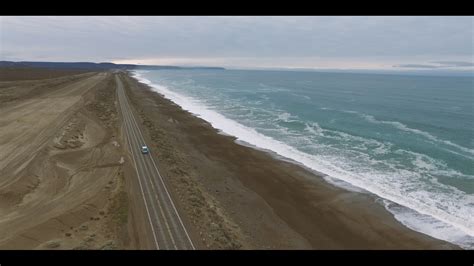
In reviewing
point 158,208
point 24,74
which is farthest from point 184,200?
point 24,74

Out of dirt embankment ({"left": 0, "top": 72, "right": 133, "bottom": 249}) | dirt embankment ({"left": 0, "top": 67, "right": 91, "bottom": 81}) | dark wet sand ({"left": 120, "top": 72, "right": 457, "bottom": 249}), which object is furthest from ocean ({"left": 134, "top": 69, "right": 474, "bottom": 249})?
dirt embankment ({"left": 0, "top": 67, "right": 91, "bottom": 81})

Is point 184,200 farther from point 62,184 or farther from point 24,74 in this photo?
point 24,74

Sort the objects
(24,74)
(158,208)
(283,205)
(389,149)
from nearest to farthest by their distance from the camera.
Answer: (158,208) < (283,205) < (389,149) < (24,74)

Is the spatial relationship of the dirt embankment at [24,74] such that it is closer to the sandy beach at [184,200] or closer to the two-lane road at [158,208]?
the sandy beach at [184,200]

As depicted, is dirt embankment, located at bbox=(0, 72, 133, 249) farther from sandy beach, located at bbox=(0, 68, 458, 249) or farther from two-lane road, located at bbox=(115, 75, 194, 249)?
two-lane road, located at bbox=(115, 75, 194, 249)

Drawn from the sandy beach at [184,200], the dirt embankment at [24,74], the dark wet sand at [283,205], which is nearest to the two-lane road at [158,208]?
the sandy beach at [184,200]

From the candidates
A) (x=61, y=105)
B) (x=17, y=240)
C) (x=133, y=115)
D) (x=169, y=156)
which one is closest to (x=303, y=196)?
(x=169, y=156)
